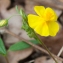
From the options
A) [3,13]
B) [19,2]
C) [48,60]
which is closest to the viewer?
[48,60]

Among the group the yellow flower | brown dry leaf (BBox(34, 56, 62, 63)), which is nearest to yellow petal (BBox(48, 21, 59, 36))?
the yellow flower

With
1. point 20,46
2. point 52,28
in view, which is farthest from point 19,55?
point 52,28

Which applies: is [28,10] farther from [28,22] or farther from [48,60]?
[28,22]

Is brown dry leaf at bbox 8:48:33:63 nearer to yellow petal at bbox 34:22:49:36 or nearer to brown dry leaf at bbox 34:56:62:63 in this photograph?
brown dry leaf at bbox 34:56:62:63

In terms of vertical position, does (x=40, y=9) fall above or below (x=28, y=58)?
above

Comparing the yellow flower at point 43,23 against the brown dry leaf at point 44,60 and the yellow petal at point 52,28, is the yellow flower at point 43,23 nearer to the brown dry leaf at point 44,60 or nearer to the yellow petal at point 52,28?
the yellow petal at point 52,28

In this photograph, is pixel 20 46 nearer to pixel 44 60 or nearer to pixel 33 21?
pixel 44 60

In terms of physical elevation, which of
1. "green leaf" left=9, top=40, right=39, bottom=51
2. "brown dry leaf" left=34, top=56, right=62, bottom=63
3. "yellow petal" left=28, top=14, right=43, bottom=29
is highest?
"yellow petal" left=28, top=14, right=43, bottom=29

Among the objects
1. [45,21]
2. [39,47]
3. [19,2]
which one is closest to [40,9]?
[45,21]

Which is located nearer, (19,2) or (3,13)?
(3,13)
